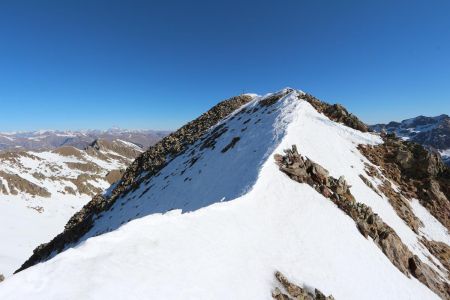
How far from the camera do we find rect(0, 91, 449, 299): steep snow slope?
10.1 m

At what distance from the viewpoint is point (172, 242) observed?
13047mm

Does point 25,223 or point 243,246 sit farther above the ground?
point 243,246

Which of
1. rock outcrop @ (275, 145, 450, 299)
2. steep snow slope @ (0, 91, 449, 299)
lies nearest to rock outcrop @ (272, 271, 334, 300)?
steep snow slope @ (0, 91, 449, 299)

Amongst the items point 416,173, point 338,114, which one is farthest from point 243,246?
point 338,114

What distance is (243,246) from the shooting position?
573 inches

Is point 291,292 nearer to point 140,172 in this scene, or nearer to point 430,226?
point 430,226

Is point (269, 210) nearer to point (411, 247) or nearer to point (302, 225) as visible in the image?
point (302, 225)

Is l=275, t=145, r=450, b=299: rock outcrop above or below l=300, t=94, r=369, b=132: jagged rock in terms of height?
below

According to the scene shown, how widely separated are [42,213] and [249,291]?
6616 inches

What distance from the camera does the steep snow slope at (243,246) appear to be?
10133 mm

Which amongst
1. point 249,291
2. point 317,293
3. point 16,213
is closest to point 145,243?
point 249,291

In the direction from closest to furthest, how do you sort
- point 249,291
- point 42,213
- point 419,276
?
point 249,291
point 419,276
point 42,213

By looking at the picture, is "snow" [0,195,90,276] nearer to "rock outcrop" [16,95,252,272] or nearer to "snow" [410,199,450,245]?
"rock outcrop" [16,95,252,272]

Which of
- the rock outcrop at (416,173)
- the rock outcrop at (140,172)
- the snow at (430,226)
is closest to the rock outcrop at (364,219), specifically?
the snow at (430,226)
